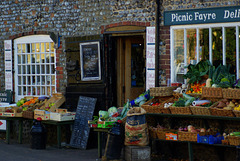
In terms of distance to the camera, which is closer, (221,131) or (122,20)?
(221,131)

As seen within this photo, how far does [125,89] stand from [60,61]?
224 centimetres

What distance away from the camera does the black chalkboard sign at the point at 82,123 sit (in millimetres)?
12672

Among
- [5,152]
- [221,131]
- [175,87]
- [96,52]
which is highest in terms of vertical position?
[96,52]

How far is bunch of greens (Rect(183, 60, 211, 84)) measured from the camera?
1080 centimetres

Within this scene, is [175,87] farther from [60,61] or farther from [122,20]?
[60,61]

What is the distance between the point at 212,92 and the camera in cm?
1016

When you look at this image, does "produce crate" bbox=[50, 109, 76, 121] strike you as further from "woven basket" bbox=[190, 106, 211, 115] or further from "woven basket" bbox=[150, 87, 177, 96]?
"woven basket" bbox=[190, 106, 211, 115]

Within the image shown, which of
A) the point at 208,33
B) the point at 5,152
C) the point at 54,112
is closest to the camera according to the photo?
the point at 208,33

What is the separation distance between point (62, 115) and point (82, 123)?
1.96ft

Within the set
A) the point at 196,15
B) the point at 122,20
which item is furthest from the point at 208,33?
the point at 122,20

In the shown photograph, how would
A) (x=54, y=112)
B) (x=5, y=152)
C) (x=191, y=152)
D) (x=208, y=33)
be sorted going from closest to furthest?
(x=191, y=152) < (x=208, y=33) < (x=5, y=152) < (x=54, y=112)

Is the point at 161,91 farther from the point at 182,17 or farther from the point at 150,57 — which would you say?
the point at 182,17

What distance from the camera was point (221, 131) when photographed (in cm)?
1020

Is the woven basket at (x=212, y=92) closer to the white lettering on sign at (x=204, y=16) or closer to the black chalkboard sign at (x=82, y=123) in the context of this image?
the white lettering on sign at (x=204, y=16)
